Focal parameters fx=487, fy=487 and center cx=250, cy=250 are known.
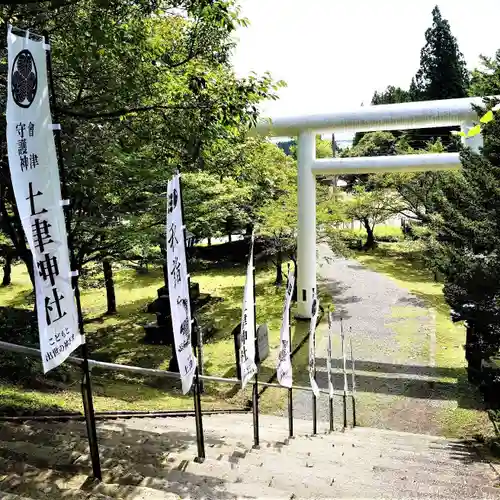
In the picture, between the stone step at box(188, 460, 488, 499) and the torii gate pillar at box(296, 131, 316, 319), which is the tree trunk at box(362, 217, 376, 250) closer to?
the torii gate pillar at box(296, 131, 316, 319)

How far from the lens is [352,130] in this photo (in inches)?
571

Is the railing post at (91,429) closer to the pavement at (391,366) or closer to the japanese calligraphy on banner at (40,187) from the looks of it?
the japanese calligraphy on banner at (40,187)

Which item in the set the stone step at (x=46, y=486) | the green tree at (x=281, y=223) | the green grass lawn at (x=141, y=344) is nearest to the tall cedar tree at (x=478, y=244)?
the green grass lawn at (x=141, y=344)

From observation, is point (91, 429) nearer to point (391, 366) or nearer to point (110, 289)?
point (391, 366)

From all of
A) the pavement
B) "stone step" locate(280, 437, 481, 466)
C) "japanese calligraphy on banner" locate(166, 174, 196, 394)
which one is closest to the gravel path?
the pavement

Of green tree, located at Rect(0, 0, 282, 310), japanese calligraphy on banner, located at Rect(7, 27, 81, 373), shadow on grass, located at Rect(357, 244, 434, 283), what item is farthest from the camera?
shadow on grass, located at Rect(357, 244, 434, 283)

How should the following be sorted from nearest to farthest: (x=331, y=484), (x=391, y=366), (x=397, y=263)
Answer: (x=331, y=484) < (x=391, y=366) < (x=397, y=263)

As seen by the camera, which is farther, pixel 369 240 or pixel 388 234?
pixel 388 234

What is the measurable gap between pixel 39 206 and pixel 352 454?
5.12 metres

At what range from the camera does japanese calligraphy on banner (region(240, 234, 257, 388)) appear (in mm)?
5859

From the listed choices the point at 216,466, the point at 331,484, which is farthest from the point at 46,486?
the point at 331,484

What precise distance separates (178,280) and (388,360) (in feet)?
33.1

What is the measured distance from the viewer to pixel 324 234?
61.6ft

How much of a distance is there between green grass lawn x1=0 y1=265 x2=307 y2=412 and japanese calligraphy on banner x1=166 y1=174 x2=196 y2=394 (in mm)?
2949
